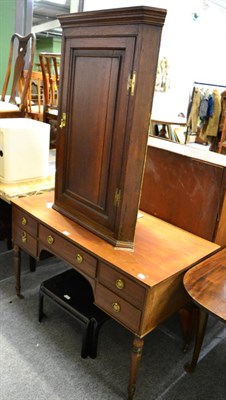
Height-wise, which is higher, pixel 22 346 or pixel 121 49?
pixel 121 49

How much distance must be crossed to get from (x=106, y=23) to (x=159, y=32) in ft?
0.79

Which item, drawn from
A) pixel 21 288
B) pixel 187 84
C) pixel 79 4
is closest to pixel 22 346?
pixel 21 288

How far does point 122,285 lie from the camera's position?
132 cm

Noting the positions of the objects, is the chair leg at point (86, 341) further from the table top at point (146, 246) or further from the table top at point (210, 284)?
the table top at point (210, 284)

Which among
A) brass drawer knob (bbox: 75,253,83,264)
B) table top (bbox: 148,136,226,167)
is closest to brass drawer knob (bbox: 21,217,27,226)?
brass drawer knob (bbox: 75,253,83,264)

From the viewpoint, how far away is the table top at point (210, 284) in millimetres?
1169

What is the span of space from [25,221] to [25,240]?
12 centimetres

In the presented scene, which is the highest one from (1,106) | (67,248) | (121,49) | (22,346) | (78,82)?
(121,49)

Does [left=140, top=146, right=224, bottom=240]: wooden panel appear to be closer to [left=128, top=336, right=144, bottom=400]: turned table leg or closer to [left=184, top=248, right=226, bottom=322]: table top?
[left=184, top=248, right=226, bottom=322]: table top

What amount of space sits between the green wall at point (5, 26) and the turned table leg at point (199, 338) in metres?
4.55

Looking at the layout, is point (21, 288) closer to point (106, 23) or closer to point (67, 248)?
point (67, 248)

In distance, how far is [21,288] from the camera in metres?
2.16

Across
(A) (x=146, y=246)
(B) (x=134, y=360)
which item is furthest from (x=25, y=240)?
(B) (x=134, y=360)

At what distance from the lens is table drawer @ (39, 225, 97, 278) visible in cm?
147
